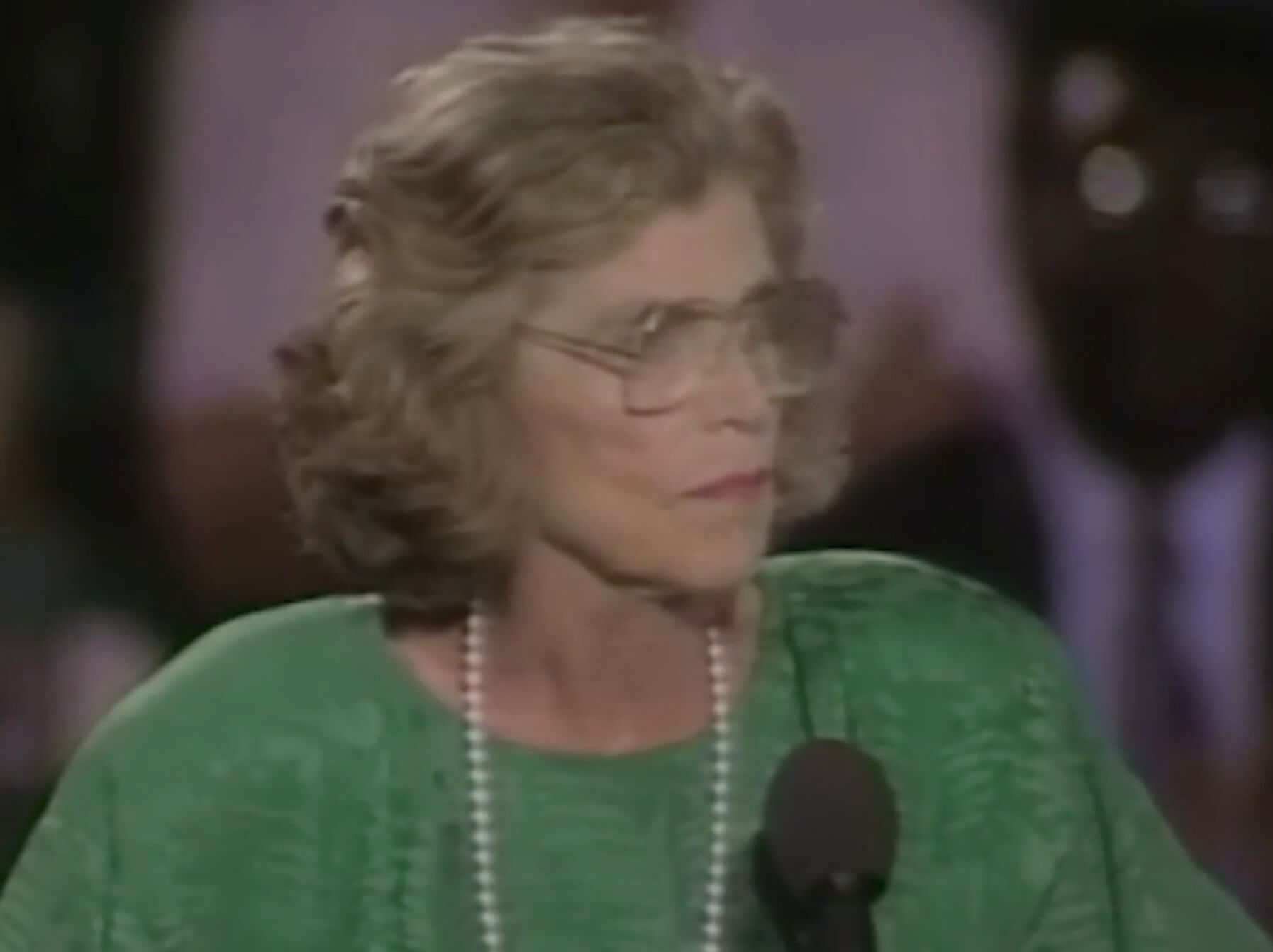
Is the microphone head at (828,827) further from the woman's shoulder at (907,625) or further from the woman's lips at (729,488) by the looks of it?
the woman's shoulder at (907,625)

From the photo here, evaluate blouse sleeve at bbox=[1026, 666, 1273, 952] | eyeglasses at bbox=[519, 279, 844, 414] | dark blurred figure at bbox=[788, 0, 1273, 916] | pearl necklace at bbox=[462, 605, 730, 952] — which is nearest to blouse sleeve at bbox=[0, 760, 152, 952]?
pearl necklace at bbox=[462, 605, 730, 952]

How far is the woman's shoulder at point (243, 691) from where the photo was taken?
4.38 ft

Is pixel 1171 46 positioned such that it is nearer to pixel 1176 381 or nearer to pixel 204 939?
pixel 1176 381

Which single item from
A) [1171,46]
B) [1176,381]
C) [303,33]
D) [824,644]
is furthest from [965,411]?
[824,644]

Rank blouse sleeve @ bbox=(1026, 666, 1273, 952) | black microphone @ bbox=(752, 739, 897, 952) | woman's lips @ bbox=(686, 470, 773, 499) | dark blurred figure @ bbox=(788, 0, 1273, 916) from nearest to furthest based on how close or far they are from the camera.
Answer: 1. black microphone @ bbox=(752, 739, 897, 952)
2. woman's lips @ bbox=(686, 470, 773, 499)
3. blouse sleeve @ bbox=(1026, 666, 1273, 952)
4. dark blurred figure @ bbox=(788, 0, 1273, 916)

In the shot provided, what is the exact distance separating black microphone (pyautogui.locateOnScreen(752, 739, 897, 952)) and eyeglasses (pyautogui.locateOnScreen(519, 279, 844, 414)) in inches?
7.3

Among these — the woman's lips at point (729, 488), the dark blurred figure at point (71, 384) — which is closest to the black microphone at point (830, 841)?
the woman's lips at point (729, 488)

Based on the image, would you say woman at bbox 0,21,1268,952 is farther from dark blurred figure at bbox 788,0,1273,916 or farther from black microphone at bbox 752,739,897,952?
dark blurred figure at bbox 788,0,1273,916

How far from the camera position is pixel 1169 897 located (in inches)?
53.8

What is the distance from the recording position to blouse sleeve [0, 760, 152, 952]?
132cm

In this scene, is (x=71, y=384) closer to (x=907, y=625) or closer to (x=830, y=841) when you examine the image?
(x=907, y=625)

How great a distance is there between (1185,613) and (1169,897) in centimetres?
82

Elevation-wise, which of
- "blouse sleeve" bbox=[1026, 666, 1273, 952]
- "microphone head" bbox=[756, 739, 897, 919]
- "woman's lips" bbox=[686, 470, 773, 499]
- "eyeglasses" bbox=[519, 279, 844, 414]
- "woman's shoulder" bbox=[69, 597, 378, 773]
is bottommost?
"blouse sleeve" bbox=[1026, 666, 1273, 952]

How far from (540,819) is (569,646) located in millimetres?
77
